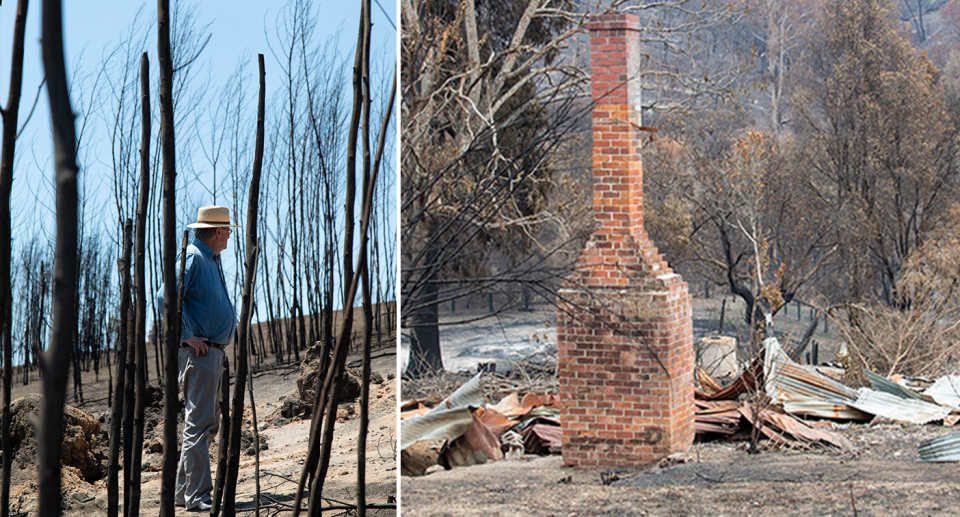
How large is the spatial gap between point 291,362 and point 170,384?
1112mm

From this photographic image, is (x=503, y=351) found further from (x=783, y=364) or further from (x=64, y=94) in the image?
(x=64, y=94)

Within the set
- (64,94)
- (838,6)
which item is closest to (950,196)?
(838,6)

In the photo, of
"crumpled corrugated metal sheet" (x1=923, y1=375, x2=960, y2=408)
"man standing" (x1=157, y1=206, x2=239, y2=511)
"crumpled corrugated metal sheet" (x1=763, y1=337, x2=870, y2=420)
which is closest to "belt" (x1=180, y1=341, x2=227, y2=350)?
"man standing" (x1=157, y1=206, x2=239, y2=511)

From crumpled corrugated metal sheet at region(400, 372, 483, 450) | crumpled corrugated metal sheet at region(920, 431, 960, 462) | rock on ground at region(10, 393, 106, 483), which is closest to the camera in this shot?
rock on ground at region(10, 393, 106, 483)

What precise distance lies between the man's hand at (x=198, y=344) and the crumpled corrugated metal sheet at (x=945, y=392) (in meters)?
9.85

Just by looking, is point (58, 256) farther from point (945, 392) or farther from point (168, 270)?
point (945, 392)

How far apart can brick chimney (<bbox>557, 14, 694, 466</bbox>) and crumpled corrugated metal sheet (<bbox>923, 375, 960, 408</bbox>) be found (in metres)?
3.41

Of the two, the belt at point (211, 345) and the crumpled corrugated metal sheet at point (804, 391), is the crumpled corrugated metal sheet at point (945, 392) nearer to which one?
the crumpled corrugated metal sheet at point (804, 391)

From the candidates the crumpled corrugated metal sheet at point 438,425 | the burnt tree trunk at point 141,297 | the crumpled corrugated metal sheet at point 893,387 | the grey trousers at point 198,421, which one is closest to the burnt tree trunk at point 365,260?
the burnt tree trunk at point 141,297

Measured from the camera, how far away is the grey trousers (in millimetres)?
2211

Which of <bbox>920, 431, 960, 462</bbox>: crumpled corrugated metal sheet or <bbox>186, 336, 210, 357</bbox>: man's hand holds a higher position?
<bbox>186, 336, 210, 357</bbox>: man's hand

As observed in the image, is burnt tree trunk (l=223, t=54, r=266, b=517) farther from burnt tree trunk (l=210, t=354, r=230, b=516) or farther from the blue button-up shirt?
the blue button-up shirt

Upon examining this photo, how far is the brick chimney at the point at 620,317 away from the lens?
26.7ft

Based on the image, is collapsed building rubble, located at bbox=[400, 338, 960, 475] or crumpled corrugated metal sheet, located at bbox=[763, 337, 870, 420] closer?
collapsed building rubble, located at bbox=[400, 338, 960, 475]
